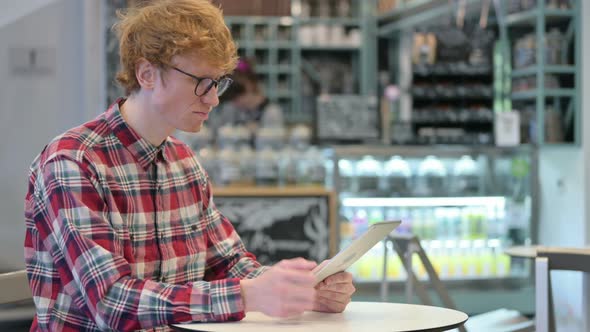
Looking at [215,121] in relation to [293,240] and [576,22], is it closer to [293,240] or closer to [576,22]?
[293,240]

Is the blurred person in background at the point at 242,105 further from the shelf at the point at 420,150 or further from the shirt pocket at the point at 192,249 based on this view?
the shirt pocket at the point at 192,249

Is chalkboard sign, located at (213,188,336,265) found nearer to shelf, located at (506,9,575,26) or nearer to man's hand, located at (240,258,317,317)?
shelf, located at (506,9,575,26)

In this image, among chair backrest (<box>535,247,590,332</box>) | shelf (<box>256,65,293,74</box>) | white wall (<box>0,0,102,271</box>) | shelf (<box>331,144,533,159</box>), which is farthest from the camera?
shelf (<box>256,65,293,74</box>)

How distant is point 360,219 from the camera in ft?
22.2

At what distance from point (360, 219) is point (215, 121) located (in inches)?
55.5

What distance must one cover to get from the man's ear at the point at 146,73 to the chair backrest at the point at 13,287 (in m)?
0.69

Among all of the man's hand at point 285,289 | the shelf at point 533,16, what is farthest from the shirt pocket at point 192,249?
the shelf at point 533,16

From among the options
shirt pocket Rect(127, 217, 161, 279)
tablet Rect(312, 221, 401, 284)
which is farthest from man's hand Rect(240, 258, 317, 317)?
shirt pocket Rect(127, 217, 161, 279)

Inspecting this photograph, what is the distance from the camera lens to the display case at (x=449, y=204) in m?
6.72

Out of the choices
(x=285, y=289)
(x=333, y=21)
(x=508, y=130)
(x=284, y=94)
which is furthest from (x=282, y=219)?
(x=333, y=21)

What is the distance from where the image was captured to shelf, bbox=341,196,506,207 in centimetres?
676

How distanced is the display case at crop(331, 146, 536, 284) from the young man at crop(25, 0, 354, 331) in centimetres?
434

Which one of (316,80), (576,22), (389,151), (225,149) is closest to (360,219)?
(389,151)

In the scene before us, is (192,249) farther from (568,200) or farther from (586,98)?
(586,98)
